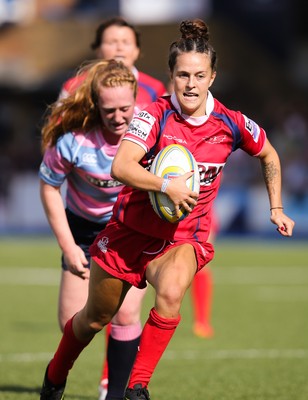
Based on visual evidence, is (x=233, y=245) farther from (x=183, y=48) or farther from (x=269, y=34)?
(x=183, y=48)

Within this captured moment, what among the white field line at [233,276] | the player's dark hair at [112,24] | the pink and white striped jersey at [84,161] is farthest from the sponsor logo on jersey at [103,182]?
the white field line at [233,276]

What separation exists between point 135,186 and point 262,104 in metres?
21.6

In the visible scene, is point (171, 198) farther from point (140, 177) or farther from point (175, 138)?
point (175, 138)

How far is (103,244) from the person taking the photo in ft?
17.6

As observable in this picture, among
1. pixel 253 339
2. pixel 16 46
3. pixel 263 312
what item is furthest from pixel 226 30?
pixel 253 339

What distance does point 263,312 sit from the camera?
36.3 feet

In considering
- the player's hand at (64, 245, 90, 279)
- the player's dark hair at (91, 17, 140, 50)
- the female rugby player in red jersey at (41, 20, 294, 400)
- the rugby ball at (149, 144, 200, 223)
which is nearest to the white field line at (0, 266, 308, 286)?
the player's dark hair at (91, 17, 140, 50)

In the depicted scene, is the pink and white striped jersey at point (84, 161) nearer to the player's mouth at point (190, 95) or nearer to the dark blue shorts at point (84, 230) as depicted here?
the dark blue shorts at point (84, 230)

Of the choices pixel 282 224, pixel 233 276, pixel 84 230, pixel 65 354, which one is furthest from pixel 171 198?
pixel 233 276

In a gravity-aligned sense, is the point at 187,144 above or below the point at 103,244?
above

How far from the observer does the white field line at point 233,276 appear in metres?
13.8

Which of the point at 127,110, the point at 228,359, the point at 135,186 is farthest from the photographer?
the point at 228,359

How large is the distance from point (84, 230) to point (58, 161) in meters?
0.53

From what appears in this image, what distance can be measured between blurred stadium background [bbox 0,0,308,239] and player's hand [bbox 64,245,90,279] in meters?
16.6
